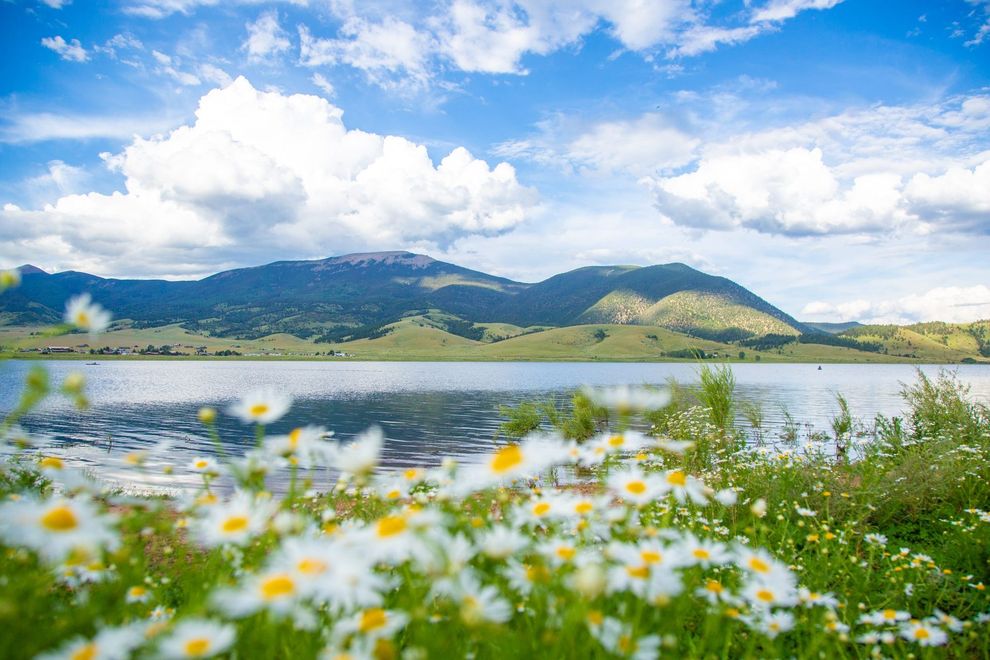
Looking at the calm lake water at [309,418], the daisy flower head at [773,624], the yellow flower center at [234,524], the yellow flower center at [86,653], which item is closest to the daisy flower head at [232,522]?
the yellow flower center at [234,524]

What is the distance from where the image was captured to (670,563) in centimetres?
177

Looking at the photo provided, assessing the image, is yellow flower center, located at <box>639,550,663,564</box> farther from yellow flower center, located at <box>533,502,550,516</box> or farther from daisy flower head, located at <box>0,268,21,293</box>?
daisy flower head, located at <box>0,268,21,293</box>

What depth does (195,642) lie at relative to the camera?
1.38 meters

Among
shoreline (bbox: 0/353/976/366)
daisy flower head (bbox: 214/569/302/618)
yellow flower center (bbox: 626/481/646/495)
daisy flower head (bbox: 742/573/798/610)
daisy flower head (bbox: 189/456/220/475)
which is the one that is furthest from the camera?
shoreline (bbox: 0/353/976/366)

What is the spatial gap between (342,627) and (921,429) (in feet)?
53.4

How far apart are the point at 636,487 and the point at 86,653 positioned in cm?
178

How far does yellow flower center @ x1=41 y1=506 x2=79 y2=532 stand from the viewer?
1.54 m

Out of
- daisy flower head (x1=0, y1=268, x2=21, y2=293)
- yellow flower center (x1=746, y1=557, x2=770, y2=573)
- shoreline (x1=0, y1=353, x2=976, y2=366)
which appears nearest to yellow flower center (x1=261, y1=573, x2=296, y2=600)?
daisy flower head (x1=0, y1=268, x2=21, y2=293)

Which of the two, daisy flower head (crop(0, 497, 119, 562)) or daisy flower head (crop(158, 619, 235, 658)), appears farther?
daisy flower head (crop(0, 497, 119, 562))

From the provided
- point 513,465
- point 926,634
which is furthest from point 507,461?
point 926,634

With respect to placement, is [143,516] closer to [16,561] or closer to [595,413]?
[16,561]

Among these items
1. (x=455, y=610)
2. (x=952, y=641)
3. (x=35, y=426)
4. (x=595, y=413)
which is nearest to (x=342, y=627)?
(x=455, y=610)

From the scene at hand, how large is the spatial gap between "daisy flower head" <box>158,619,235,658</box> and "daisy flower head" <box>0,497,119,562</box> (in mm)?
328

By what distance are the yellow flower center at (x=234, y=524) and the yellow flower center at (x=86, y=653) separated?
414 mm
